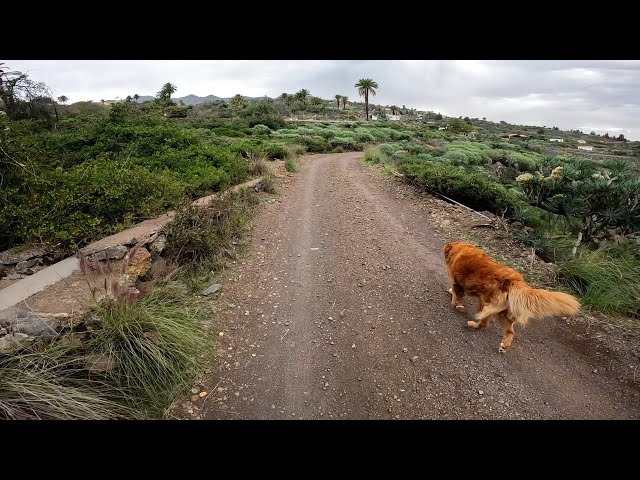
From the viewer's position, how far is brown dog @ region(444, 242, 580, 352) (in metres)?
3.06

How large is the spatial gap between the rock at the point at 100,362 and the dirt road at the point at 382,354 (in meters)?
0.99

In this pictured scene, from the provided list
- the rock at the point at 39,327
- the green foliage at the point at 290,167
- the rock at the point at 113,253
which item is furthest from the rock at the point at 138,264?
the green foliage at the point at 290,167

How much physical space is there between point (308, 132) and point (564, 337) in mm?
29481

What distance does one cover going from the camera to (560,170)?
17.8ft

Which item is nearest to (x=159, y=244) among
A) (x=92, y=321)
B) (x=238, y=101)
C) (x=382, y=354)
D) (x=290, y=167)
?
(x=92, y=321)

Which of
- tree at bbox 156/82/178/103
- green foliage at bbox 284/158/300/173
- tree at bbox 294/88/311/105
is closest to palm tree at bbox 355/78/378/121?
tree at bbox 294/88/311/105

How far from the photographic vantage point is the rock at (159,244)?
17.0 feet

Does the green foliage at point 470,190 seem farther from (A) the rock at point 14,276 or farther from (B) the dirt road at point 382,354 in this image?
(A) the rock at point 14,276

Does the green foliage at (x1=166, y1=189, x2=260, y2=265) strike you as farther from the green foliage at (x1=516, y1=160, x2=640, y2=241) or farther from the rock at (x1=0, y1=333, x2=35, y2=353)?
the green foliage at (x1=516, y1=160, x2=640, y2=241)

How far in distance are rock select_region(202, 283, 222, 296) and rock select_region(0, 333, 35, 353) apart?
7.04 ft

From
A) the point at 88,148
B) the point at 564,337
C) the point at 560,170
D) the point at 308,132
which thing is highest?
the point at 308,132
